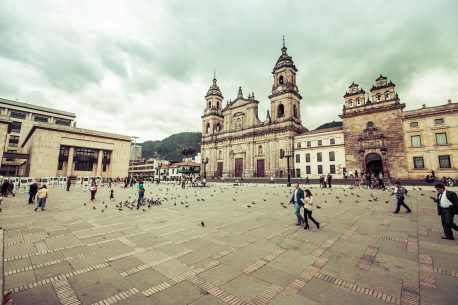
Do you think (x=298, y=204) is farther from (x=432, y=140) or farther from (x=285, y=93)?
(x=285, y=93)

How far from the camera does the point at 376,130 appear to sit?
33.5 meters

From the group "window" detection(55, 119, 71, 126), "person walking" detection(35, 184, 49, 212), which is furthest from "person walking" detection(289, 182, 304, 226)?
"window" detection(55, 119, 71, 126)

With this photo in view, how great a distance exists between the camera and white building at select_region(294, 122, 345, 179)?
1500 inches

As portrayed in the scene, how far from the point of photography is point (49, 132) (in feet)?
123

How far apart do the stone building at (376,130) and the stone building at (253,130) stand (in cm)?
1148

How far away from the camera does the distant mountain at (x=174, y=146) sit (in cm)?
12506

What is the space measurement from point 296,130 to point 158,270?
45.1 meters

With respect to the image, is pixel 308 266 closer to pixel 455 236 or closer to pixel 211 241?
pixel 211 241

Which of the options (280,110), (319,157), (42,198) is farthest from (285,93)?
(42,198)

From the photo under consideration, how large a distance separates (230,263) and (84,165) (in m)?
49.4

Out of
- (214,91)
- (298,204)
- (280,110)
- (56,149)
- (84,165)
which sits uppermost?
(214,91)

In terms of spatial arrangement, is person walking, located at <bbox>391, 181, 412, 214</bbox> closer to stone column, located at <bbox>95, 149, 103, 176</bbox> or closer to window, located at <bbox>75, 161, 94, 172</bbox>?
stone column, located at <bbox>95, 149, 103, 176</bbox>

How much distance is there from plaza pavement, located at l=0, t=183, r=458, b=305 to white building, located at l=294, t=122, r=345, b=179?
33.7m

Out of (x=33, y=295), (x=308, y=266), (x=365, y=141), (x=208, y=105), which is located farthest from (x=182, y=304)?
(x=208, y=105)
